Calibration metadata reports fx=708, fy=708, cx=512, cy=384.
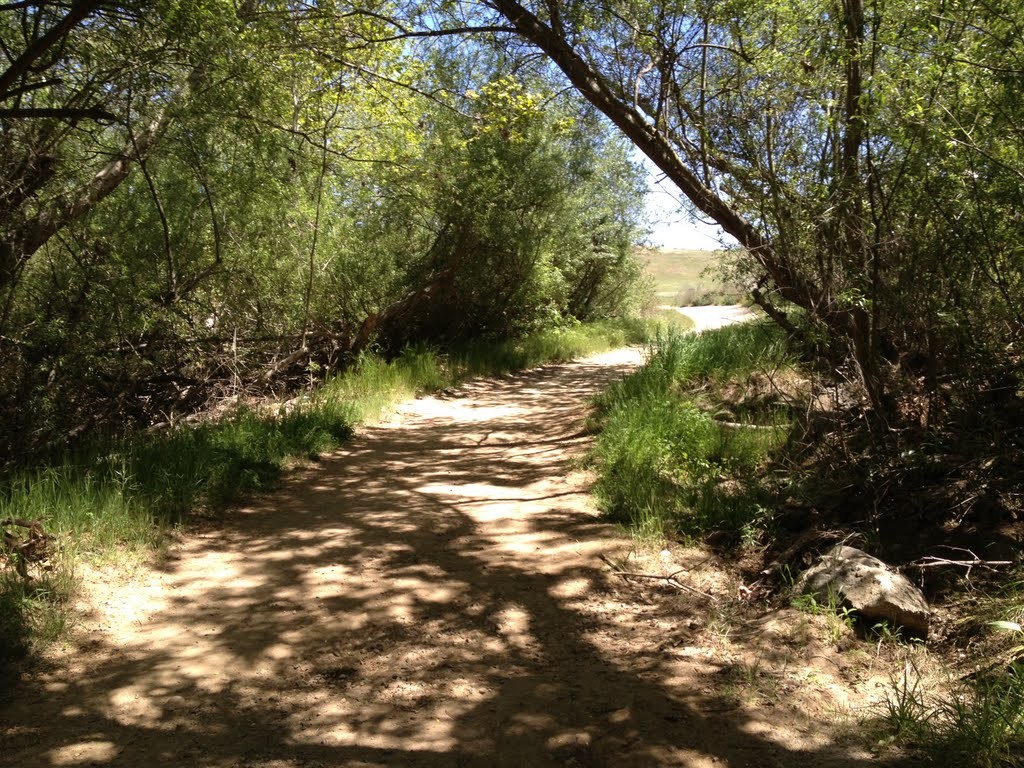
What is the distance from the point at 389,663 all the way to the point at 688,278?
7105 centimetres

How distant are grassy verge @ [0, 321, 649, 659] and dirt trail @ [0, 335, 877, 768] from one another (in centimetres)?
23

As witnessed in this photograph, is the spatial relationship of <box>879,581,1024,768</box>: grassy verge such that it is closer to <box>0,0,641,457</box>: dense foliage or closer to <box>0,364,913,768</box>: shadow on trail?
<box>0,364,913,768</box>: shadow on trail

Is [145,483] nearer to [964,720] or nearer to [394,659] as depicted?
[394,659]

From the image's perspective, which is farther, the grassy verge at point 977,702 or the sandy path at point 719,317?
the sandy path at point 719,317

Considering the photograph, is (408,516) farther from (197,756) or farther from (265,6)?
(265,6)

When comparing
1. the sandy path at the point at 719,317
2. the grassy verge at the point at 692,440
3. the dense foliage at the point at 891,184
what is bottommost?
the grassy verge at the point at 692,440

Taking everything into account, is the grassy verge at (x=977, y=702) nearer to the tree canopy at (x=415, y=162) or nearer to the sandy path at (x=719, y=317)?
the tree canopy at (x=415, y=162)

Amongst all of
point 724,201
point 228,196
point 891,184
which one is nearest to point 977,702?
point 891,184

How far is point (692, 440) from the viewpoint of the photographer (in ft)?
21.6

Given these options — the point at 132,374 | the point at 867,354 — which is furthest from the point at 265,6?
the point at 867,354

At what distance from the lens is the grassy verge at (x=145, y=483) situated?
12.4ft

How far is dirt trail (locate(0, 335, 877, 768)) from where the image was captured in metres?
2.85

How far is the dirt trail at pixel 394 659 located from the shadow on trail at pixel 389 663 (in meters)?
0.01

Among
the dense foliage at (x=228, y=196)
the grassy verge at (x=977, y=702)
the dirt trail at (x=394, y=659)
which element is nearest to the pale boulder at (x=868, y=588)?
the grassy verge at (x=977, y=702)
